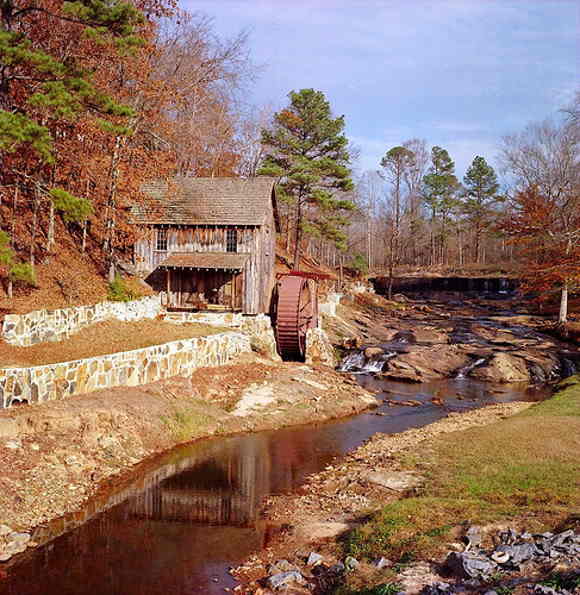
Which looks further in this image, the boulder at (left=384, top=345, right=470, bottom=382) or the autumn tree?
the boulder at (left=384, top=345, right=470, bottom=382)

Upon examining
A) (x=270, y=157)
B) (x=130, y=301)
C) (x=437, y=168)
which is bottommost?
(x=130, y=301)

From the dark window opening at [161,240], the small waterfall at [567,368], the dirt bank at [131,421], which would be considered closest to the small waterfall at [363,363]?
the dirt bank at [131,421]

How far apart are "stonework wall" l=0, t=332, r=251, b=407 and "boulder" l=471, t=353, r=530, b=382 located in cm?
1051

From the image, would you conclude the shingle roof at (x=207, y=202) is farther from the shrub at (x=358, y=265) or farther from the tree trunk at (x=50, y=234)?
the shrub at (x=358, y=265)

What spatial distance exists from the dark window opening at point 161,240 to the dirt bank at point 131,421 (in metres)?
6.42

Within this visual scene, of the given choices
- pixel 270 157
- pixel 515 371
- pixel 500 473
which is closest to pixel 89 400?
pixel 500 473

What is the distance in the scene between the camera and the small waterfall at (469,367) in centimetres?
2409

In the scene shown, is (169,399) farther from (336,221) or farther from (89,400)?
(336,221)

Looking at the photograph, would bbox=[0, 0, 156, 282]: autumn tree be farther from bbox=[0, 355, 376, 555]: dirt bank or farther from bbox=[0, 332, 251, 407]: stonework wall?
bbox=[0, 355, 376, 555]: dirt bank

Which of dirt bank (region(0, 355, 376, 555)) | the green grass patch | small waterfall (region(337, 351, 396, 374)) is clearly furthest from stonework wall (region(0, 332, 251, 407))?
small waterfall (region(337, 351, 396, 374))

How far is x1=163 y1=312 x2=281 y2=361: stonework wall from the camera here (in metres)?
23.2

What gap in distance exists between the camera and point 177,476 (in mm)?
12289

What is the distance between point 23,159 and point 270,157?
18481 millimetres

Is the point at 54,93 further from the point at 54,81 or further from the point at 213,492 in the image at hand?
the point at 213,492
